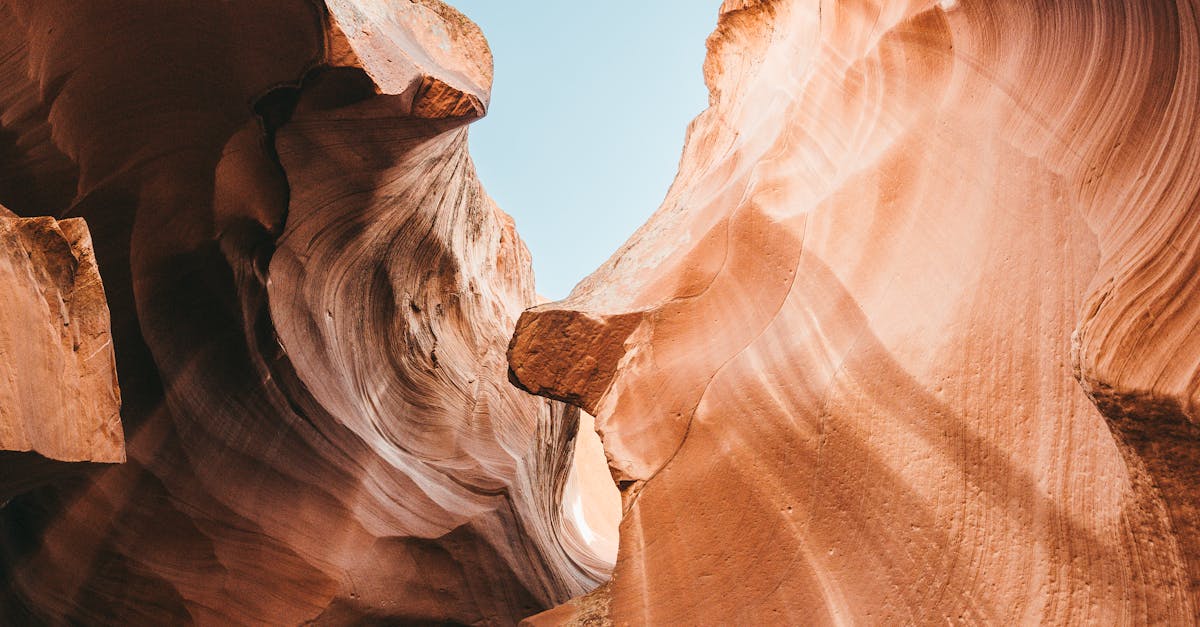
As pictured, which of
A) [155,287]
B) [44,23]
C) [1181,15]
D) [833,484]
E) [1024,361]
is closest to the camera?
[1181,15]

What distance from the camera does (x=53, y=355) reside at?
9.37 ft

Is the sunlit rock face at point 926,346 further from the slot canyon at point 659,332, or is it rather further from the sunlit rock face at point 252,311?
the sunlit rock face at point 252,311

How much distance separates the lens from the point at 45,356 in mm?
2820

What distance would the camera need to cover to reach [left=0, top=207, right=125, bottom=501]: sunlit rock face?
2680 mm

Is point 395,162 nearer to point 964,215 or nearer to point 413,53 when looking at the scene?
point 413,53

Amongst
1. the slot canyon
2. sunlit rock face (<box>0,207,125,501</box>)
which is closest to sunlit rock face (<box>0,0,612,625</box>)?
the slot canyon

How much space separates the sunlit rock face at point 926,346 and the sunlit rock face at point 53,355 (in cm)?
195

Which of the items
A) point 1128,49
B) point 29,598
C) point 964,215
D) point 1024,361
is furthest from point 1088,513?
point 29,598

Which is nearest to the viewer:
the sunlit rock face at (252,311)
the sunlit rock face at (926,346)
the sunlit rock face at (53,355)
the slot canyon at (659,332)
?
the sunlit rock face at (926,346)

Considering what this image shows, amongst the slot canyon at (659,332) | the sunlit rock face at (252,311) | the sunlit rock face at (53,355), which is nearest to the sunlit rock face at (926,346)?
the slot canyon at (659,332)

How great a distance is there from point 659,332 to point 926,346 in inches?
57.0

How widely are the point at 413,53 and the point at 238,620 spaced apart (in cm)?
392

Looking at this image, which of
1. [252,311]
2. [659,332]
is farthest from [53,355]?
[659,332]

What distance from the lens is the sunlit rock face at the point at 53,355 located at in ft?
8.79
